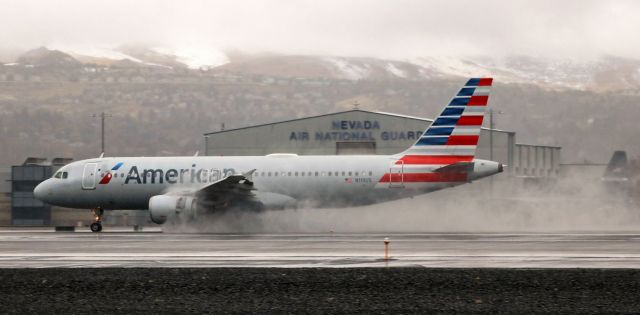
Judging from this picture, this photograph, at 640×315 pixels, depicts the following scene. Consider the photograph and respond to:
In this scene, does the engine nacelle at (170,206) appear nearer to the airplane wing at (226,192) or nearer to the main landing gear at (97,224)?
the airplane wing at (226,192)

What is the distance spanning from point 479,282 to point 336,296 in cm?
356

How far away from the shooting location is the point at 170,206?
46438mm

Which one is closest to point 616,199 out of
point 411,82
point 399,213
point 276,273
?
point 399,213

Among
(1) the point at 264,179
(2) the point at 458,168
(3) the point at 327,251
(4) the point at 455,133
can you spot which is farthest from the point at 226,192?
(3) the point at 327,251

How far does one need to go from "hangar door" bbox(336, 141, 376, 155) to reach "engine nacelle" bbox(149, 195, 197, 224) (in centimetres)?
2130

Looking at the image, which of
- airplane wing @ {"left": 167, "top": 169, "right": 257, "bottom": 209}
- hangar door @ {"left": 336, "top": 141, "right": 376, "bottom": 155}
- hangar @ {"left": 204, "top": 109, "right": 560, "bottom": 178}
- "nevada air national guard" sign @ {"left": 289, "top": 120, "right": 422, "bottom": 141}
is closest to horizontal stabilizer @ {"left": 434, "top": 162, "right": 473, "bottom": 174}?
airplane wing @ {"left": 167, "top": 169, "right": 257, "bottom": 209}

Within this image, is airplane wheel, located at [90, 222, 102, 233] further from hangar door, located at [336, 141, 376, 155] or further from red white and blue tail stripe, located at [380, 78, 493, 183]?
hangar door, located at [336, 141, 376, 155]

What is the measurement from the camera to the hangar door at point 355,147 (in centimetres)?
6644

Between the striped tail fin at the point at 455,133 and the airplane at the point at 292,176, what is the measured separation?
0.05 m

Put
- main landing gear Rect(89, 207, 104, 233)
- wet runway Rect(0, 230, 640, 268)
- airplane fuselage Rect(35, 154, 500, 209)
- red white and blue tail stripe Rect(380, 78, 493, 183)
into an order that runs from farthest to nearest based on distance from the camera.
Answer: main landing gear Rect(89, 207, 104, 233)
airplane fuselage Rect(35, 154, 500, 209)
red white and blue tail stripe Rect(380, 78, 493, 183)
wet runway Rect(0, 230, 640, 268)

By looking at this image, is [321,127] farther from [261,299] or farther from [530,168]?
[261,299]

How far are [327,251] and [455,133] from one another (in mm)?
18468

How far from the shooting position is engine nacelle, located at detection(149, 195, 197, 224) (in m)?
46.4

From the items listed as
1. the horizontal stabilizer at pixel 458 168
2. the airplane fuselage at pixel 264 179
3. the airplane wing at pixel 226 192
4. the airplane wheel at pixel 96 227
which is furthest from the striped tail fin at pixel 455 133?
the airplane wheel at pixel 96 227
